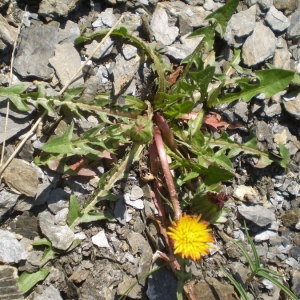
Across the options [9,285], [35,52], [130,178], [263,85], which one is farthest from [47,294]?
[263,85]

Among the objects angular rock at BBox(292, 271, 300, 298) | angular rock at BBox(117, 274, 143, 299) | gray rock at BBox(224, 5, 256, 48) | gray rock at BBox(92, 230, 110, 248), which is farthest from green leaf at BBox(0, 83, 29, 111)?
angular rock at BBox(292, 271, 300, 298)

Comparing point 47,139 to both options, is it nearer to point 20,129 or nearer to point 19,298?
point 20,129

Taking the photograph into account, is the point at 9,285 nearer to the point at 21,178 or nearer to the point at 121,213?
the point at 21,178

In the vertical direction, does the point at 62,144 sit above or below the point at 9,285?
above

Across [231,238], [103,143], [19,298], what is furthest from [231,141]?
[19,298]

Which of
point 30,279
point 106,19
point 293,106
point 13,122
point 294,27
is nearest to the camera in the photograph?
point 30,279

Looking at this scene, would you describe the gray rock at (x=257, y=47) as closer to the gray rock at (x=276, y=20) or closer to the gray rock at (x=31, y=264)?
the gray rock at (x=276, y=20)

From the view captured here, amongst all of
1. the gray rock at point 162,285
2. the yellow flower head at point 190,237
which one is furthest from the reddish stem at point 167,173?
the gray rock at point 162,285
